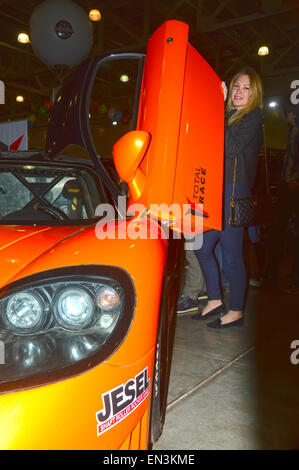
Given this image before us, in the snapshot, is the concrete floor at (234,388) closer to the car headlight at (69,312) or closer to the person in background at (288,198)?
the car headlight at (69,312)

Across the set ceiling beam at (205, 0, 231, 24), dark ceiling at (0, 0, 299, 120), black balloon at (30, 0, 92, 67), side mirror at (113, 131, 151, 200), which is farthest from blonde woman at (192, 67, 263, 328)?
ceiling beam at (205, 0, 231, 24)

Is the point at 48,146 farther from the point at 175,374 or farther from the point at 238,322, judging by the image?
the point at 238,322

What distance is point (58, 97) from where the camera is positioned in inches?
80.2

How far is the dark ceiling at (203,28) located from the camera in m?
8.45

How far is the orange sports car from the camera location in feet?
2.96

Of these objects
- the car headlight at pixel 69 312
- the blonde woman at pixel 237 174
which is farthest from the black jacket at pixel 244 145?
the car headlight at pixel 69 312

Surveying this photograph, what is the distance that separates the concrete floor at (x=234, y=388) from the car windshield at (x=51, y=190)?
3.31 feet

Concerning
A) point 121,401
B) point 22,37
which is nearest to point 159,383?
point 121,401

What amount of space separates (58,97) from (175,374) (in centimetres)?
158

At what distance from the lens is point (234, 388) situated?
1.93 metres

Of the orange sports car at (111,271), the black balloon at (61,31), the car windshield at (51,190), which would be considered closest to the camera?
the orange sports car at (111,271)

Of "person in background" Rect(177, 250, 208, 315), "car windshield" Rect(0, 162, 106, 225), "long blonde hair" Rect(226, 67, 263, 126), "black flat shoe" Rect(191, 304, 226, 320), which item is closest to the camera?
"car windshield" Rect(0, 162, 106, 225)

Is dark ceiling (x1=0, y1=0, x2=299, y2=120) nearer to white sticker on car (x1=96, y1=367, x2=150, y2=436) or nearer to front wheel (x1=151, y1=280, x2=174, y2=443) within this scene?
front wheel (x1=151, y1=280, x2=174, y2=443)

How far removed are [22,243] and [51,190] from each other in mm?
1125
